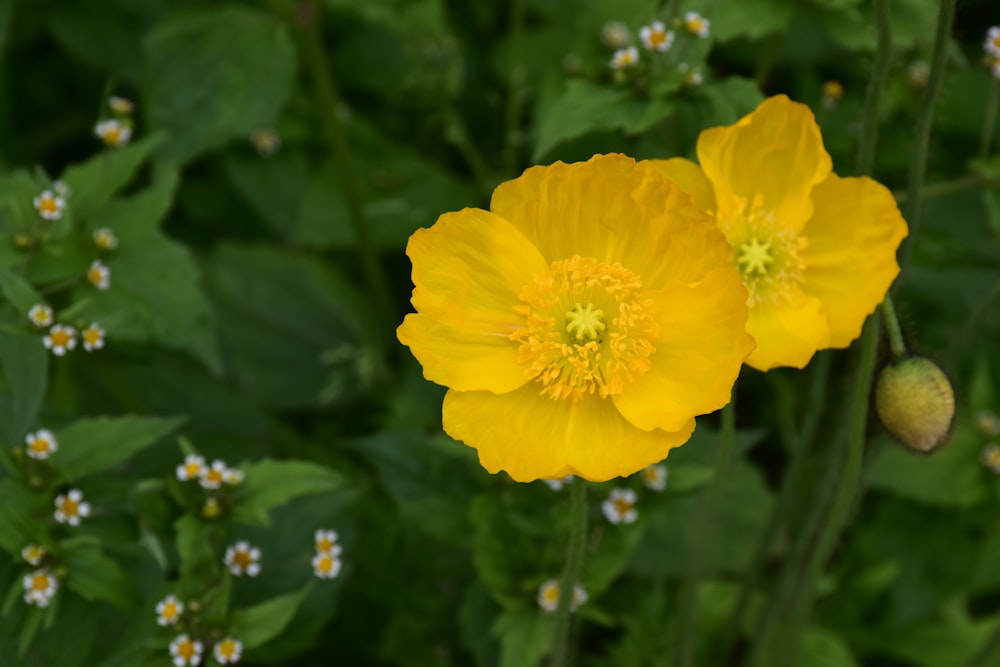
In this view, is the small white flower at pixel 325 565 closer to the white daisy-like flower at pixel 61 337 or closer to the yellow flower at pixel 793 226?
the white daisy-like flower at pixel 61 337

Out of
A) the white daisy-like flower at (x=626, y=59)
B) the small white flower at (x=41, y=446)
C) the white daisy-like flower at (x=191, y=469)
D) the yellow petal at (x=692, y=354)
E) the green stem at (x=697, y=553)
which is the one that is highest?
the white daisy-like flower at (x=626, y=59)

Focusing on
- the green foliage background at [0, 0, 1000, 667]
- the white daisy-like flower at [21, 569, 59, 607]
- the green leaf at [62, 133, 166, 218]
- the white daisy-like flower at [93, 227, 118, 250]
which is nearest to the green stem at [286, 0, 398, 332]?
the green foliage background at [0, 0, 1000, 667]

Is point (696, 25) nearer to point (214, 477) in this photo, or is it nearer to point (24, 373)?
point (214, 477)

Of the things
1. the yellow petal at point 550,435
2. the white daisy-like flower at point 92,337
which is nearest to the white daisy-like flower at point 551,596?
the yellow petal at point 550,435

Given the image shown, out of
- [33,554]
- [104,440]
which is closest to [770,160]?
[104,440]

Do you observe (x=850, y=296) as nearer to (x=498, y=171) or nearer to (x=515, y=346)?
(x=515, y=346)

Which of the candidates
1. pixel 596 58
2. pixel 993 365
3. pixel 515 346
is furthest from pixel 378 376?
pixel 993 365

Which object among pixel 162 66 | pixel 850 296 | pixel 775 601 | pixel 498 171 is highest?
pixel 850 296
